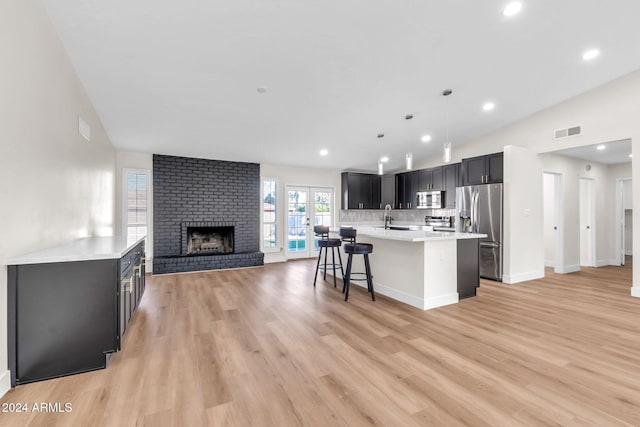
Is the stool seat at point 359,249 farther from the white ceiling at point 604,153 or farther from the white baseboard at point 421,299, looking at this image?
the white ceiling at point 604,153

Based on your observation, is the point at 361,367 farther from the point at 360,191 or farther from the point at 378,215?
the point at 378,215

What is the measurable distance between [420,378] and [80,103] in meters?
4.35

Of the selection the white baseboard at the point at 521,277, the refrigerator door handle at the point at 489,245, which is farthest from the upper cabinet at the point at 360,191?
the white baseboard at the point at 521,277

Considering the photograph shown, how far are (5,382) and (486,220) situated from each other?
6.25 metres

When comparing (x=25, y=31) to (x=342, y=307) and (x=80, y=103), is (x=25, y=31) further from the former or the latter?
(x=342, y=307)

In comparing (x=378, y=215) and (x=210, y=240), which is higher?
(x=378, y=215)

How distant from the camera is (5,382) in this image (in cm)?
180

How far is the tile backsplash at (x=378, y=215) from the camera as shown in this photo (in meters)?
7.74

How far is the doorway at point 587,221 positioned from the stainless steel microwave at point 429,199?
3043 millimetres

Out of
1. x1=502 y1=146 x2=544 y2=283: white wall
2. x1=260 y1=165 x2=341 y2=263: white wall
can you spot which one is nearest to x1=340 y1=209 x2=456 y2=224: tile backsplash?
x1=260 y1=165 x2=341 y2=263: white wall

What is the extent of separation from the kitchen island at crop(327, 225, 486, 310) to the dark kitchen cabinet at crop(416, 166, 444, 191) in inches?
120

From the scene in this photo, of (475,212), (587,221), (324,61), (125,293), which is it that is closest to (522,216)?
(475,212)

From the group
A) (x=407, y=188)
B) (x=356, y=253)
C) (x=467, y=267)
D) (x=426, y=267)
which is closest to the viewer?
(x=426, y=267)

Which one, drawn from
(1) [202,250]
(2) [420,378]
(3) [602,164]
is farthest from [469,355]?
(3) [602,164]
